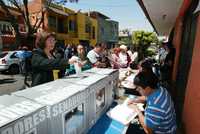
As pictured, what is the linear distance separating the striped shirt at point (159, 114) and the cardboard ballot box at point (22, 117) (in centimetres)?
111

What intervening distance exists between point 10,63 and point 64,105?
36.7ft

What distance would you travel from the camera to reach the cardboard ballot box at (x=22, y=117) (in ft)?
3.13

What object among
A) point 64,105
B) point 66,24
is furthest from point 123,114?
point 66,24

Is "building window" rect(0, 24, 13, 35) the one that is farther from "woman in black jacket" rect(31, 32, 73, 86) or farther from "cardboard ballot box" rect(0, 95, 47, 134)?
"cardboard ballot box" rect(0, 95, 47, 134)

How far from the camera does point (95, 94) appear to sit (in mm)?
1870

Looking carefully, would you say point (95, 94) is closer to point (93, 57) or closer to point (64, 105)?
point (64, 105)

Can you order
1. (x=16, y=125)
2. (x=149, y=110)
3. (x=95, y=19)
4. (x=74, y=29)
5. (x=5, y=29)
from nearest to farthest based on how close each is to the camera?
(x=16, y=125), (x=149, y=110), (x=5, y=29), (x=74, y=29), (x=95, y=19)

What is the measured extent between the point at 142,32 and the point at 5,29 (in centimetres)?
1298

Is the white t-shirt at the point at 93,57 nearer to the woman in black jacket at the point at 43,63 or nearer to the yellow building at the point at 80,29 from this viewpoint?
the woman in black jacket at the point at 43,63

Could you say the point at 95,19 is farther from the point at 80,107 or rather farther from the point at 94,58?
the point at 80,107

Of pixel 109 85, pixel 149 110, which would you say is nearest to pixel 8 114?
pixel 149 110

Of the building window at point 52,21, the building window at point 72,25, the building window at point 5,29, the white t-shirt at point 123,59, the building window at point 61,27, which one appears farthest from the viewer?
the building window at point 72,25

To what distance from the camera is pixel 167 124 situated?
1978mm

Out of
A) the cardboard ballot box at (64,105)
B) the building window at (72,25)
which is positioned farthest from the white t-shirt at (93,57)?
the building window at (72,25)
